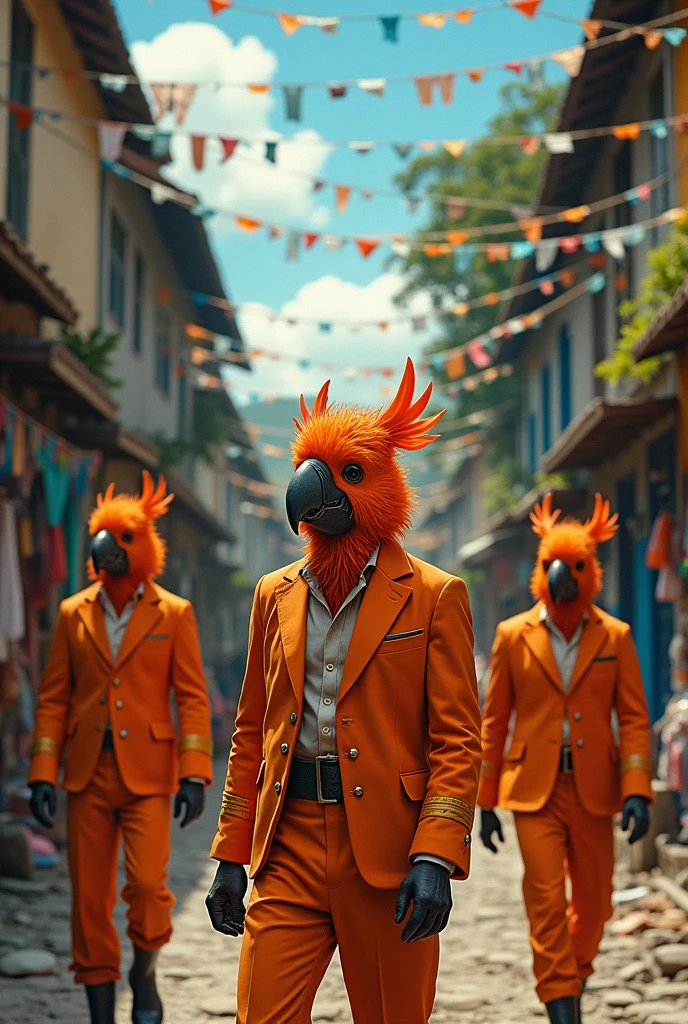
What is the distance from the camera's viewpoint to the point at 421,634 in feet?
12.1

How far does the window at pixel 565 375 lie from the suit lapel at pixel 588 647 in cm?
1389

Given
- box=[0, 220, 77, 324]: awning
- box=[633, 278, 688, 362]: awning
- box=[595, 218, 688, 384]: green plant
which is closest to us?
box=[633, 278, 688, 362]: awning

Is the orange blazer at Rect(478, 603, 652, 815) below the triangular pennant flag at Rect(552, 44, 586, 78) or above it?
below

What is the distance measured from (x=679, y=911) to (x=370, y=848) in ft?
16.1

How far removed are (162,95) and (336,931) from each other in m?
7.50

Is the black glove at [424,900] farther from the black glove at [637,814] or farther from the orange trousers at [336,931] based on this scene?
the black glove at [637,814]

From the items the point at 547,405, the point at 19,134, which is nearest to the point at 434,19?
the point at 19,134

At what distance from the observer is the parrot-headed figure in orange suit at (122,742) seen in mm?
5426

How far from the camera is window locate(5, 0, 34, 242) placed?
11.4 meters

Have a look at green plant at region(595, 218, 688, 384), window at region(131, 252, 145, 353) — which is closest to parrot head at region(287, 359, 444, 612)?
green plant at region(595, 218, 688, 384)

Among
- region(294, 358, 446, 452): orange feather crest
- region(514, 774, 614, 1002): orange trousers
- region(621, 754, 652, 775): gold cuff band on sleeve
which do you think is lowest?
region(514, 774, 614, 1002): orange trousers

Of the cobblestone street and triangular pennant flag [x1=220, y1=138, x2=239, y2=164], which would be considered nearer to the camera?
the cobblestone street

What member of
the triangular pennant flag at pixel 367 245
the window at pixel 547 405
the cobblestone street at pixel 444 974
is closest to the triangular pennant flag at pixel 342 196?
the triangular pennant flag at pixel 367 245

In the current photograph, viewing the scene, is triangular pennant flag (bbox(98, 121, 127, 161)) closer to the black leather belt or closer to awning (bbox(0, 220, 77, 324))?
awning (bbox(0, 220, 77, 324))
